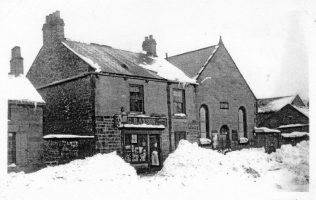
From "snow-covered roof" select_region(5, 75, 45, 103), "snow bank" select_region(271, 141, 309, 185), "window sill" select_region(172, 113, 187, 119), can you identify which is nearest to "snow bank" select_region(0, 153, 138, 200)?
"snow-covered roof" select_region(5, 75, 45, 103)

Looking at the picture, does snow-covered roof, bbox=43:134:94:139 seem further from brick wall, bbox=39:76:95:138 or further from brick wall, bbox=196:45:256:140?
brick wall, bbox=196:45:256:140

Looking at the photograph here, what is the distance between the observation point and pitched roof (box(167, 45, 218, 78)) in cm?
2792

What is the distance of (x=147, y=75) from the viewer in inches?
907

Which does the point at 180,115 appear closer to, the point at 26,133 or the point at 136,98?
the point at 136,98

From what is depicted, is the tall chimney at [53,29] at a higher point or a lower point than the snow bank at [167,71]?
higher

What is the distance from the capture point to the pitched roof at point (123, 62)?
21.8m

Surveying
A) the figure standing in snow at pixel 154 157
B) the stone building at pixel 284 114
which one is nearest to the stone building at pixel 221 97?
the stone building at pixel 284 114

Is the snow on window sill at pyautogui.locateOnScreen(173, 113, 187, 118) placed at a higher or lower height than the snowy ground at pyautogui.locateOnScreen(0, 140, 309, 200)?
higher

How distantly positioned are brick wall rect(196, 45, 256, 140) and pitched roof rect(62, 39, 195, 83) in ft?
6.15

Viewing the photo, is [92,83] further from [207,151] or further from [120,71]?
[207,151]

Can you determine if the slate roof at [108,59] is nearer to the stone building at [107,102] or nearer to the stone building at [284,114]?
the stone building at [107,102]

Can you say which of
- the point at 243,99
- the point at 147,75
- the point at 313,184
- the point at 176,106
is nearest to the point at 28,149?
the point at 147,75

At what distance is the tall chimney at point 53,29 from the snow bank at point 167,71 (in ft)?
17.0

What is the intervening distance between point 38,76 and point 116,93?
6022 mm
